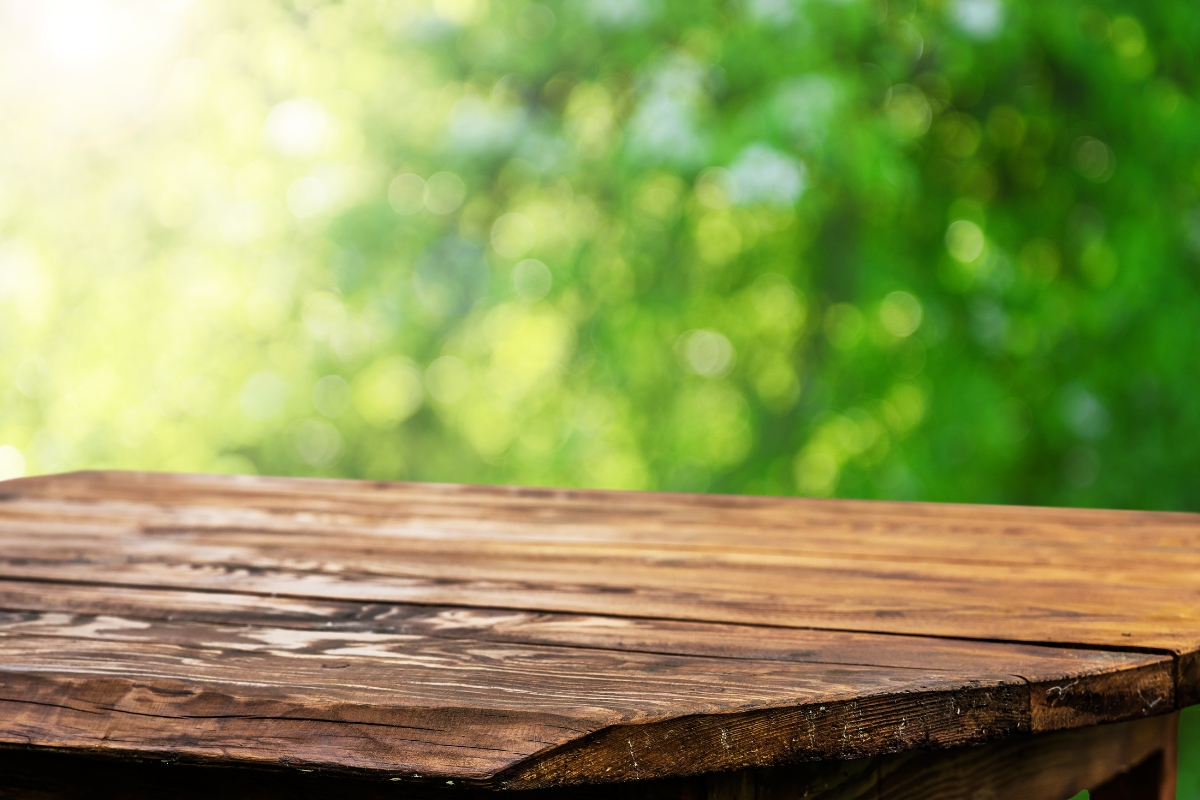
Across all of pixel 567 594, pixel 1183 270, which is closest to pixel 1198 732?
pixel 1183 270

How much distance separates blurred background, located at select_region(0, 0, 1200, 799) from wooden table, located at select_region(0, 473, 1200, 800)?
177cm

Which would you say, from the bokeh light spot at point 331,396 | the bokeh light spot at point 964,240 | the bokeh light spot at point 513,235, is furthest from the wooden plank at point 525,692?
the bokeh light spot at point 331,396

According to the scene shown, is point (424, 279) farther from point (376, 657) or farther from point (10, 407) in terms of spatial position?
point (376, 657)

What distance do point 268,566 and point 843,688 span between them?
0.51 m

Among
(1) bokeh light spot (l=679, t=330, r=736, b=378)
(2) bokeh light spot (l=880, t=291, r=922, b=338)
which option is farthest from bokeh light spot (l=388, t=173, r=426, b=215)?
(2) bokeh light spot (l=880, t=291, r=922, b=338)

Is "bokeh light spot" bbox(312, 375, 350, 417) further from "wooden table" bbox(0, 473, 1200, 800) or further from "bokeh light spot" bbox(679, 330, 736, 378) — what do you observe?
"wooden table" bbox(0, 473, 1200, 800)

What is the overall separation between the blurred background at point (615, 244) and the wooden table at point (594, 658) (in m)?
1.77

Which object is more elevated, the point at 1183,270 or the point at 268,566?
the point at 1183,270

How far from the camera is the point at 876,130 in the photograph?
279cm

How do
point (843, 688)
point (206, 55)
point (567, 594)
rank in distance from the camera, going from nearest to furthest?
point (843, 688)
point (567, 594)
point (206, 55)

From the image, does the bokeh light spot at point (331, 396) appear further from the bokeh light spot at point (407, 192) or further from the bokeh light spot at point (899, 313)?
the bokeh light spot at point (899, 313)

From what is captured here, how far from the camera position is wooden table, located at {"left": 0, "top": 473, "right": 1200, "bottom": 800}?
584 millimetres

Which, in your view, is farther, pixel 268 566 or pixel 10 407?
pixel 10 407

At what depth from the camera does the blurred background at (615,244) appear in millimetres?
2867
